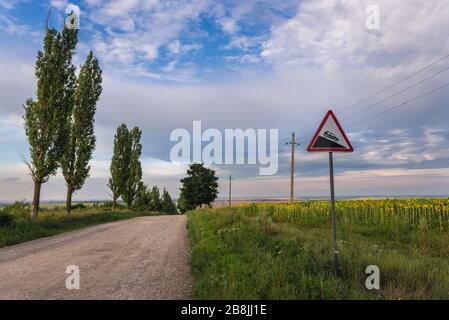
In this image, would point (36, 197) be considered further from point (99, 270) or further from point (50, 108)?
point (99, 270)

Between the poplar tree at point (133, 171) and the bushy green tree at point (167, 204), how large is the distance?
25.6 m

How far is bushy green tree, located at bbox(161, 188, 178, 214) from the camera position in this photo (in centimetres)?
7701

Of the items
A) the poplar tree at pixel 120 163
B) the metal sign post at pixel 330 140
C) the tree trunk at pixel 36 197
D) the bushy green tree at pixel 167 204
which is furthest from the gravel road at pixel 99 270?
the bushy green tree at pixel 167 204

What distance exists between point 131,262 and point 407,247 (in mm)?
9987

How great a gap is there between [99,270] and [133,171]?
45.0 m

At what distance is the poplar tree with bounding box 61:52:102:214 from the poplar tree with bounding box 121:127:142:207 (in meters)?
18.7

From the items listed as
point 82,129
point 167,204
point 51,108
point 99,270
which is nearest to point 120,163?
point 82,129

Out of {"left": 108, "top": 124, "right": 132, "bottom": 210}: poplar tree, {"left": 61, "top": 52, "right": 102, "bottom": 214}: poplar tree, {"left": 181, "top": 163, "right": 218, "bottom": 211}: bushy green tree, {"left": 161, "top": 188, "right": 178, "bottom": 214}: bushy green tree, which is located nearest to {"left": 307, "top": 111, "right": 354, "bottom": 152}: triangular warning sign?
{"left": 61, "top": 52, "right": 102, "bottom": 214}: poplar tree

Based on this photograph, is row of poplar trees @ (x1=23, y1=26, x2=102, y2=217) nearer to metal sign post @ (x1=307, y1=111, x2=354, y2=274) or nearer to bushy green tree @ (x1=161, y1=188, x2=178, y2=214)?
metal sign post @ (x1=307, y1=111, x2=354, y2=274)

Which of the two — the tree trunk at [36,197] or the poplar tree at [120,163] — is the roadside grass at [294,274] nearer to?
the tree trunk at [36,197]
